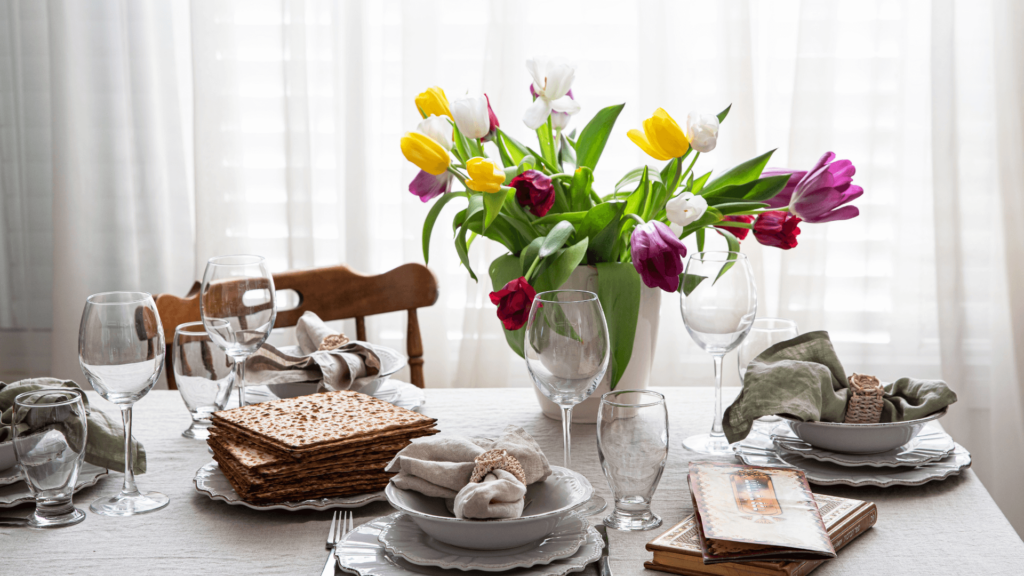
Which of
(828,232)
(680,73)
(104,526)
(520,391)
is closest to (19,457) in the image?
(104,526)

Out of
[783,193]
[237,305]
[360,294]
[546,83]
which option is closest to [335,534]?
[237,305]

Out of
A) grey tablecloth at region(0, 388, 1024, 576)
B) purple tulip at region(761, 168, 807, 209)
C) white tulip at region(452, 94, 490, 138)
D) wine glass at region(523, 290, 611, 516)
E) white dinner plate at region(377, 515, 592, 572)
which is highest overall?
white tulip at region(452, 94, 490, 138)

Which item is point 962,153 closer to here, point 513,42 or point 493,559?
point 513,42

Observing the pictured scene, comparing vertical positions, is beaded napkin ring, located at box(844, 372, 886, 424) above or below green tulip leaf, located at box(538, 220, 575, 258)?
below

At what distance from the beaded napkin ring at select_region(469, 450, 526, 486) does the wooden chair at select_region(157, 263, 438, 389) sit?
0.90 m

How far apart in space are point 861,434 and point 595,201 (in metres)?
0.45

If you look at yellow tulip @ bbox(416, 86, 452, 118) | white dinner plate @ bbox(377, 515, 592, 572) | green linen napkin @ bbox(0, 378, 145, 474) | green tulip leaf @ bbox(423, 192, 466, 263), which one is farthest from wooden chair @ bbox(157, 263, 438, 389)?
white dinner plate @ bbox(377, 515, 592, 572)

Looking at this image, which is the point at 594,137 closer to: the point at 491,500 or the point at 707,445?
the point at 707,445

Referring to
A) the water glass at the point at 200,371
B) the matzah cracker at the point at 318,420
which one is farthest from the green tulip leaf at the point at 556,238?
the water glass at the point at 200,371

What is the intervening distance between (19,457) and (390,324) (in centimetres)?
160

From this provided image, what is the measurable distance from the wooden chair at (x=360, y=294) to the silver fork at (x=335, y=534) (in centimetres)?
81

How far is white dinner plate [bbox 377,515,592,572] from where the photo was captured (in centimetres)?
76

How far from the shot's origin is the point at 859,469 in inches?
38.9

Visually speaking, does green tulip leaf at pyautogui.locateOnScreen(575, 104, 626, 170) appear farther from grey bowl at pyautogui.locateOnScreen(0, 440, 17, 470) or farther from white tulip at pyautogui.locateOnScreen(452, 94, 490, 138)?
grey bowl at pyautogui.locateOnScreen(0, 440, 17, 470)
